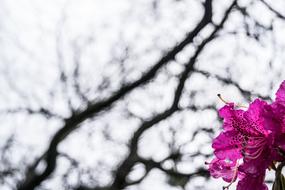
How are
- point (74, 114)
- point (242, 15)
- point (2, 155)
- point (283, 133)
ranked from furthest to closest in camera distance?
point (242, 15), point (74, 114), point (2, 155), point (283, 133)

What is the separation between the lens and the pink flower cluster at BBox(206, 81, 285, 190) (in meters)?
0.47

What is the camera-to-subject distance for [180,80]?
276cm

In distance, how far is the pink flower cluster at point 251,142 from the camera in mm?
472

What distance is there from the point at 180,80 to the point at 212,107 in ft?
0.82

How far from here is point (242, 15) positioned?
2777 mm

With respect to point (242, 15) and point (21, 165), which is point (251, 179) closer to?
point (21, 165)

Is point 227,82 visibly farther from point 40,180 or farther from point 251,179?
point 251,179

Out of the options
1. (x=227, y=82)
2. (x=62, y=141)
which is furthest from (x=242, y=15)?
(x=62, y=141)

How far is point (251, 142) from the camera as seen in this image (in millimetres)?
500

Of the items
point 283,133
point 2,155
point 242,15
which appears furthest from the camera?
point 242,15

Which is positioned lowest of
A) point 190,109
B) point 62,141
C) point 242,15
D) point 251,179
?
point 62,141

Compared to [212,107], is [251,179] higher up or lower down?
higher up

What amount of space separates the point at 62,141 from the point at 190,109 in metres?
0.78

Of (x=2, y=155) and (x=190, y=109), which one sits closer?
(x=2, y=155)
